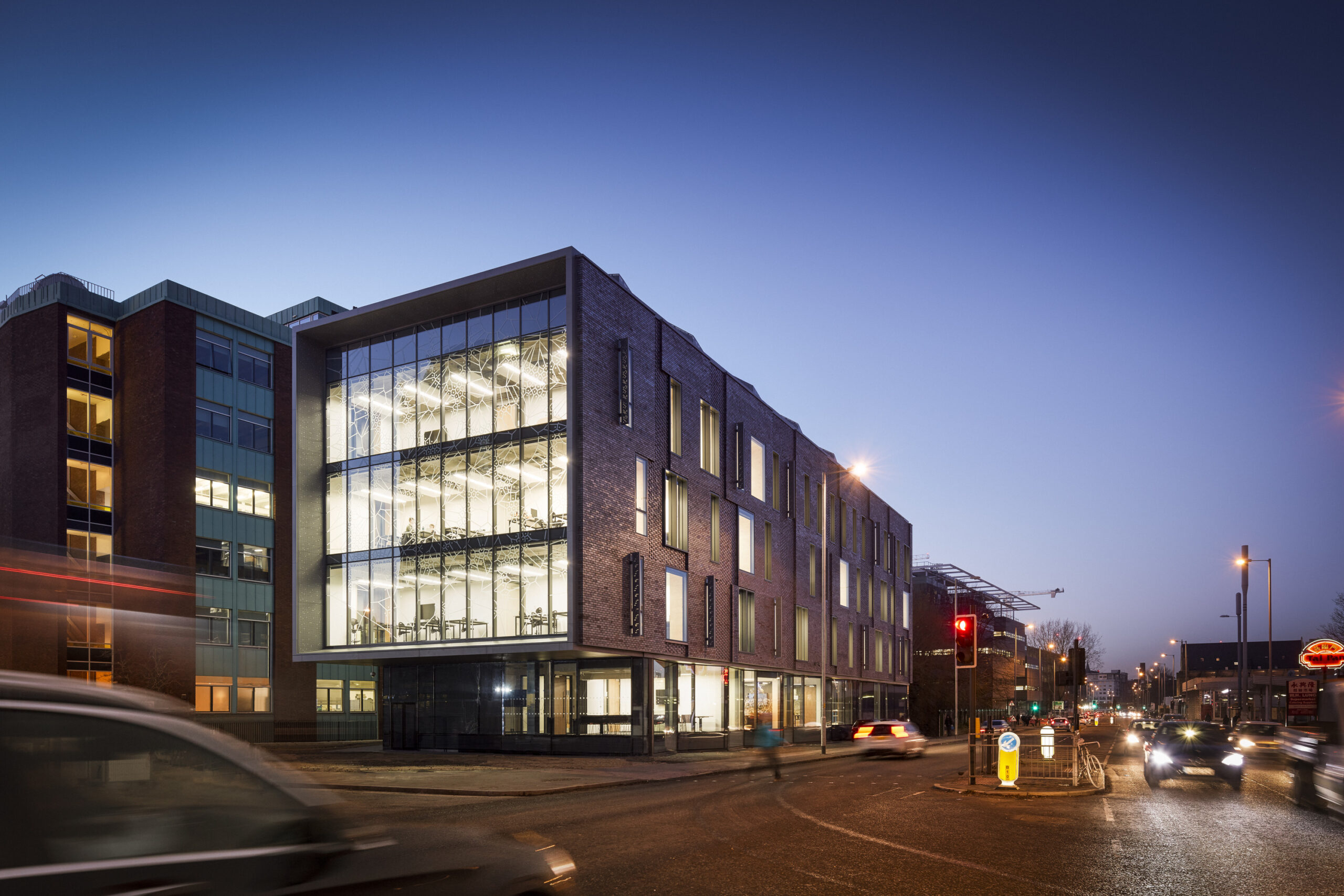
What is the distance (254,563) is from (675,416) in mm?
25983

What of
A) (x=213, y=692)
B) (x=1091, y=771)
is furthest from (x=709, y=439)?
(x=213, y=692)

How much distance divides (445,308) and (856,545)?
3519 centimetres

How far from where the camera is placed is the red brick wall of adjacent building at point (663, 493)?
119 feet

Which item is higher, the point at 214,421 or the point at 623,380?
the point at 623,380

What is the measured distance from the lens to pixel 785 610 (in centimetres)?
5309

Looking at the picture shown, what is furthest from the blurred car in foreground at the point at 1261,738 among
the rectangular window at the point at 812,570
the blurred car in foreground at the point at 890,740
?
the rectangular window at the point at 812,570

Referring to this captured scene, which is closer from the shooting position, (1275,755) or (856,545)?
(1275,755)

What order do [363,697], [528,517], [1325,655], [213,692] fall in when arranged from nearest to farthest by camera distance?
1. [1325,655]
2. [528,517]
3. [213,692]
4. [363,697]

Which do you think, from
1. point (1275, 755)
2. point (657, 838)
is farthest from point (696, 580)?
point (657, 838)

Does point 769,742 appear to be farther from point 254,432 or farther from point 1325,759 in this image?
point 254,432

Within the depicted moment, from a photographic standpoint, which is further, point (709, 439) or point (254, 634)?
point (254, 634)

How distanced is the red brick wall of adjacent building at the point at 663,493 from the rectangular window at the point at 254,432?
2526 centimetres

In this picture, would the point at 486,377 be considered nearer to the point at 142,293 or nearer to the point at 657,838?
the point at 142,293

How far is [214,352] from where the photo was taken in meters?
53.0
